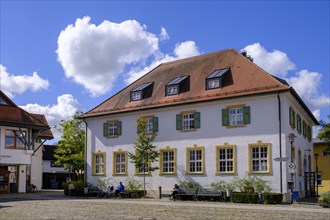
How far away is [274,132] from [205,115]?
5082 millimetres

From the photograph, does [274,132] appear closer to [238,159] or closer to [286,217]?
[238,159]

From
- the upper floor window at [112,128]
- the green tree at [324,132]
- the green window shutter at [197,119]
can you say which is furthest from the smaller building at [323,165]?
the upper floor window at [112,128]

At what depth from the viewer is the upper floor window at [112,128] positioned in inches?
1414

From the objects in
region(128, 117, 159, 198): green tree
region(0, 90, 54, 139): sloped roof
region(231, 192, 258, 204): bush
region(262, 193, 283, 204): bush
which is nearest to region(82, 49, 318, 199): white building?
region(128, 117, 159, 198): green tree

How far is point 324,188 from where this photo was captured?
151 feet

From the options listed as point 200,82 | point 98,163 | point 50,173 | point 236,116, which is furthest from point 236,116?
point 50,173

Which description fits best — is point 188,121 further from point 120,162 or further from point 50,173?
point 50,173

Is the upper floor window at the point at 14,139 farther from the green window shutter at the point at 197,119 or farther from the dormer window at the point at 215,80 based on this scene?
the dormer window at the point at 215,80

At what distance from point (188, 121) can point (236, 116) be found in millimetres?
3800

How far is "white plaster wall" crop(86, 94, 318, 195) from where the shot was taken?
27812 mm

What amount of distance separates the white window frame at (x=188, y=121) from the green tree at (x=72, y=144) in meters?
16.8

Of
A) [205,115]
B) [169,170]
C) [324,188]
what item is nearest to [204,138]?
[205,115]

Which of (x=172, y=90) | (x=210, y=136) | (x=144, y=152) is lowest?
(x=144, y=152)

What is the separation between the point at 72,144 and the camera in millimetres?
46875
